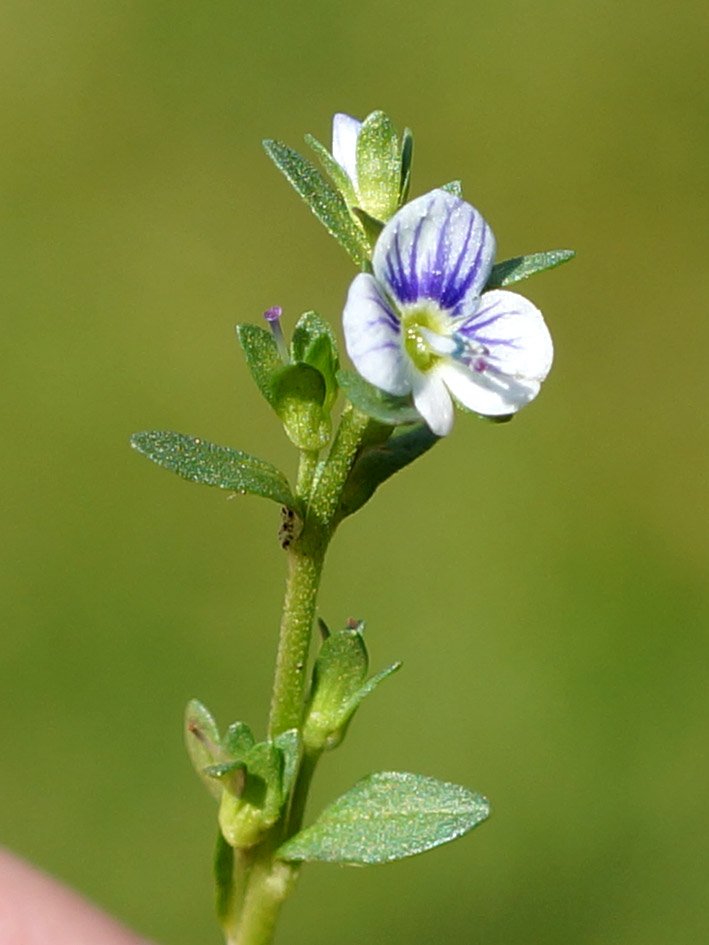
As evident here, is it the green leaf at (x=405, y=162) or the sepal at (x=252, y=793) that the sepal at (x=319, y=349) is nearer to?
the green leaf at (x=405, y=162)

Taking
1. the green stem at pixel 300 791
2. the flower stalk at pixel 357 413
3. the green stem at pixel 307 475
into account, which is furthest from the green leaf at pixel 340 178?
the green stem at pixel 300 791

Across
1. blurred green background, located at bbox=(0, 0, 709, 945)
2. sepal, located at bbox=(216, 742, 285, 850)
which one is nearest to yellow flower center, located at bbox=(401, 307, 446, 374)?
sepal, located at bbox=(216, 742, 285, 850)

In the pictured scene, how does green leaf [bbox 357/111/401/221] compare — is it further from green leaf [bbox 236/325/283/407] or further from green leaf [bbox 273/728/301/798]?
green leaf [bbox 273/728/301/798]

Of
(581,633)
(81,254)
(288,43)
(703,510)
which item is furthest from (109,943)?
(288,43)

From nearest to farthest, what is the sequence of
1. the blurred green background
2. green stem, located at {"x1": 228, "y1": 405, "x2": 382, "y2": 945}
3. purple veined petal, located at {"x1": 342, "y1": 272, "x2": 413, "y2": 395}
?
purple veined petal, located at {"x1": 342, "y1": 272, "x2": 413, "y2": 395}
green stem, located at {"x1": 228, "y1": 405, "x2": 382, "y2": 945}
the blurred green background

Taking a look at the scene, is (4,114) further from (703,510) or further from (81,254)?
(703,510)

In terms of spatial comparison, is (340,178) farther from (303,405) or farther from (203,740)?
(203,740)

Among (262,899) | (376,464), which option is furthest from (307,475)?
(262,899)

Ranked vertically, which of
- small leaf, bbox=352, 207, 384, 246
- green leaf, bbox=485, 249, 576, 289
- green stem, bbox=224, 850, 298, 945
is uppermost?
small leaf, bbox=352, 207, 384, 246
